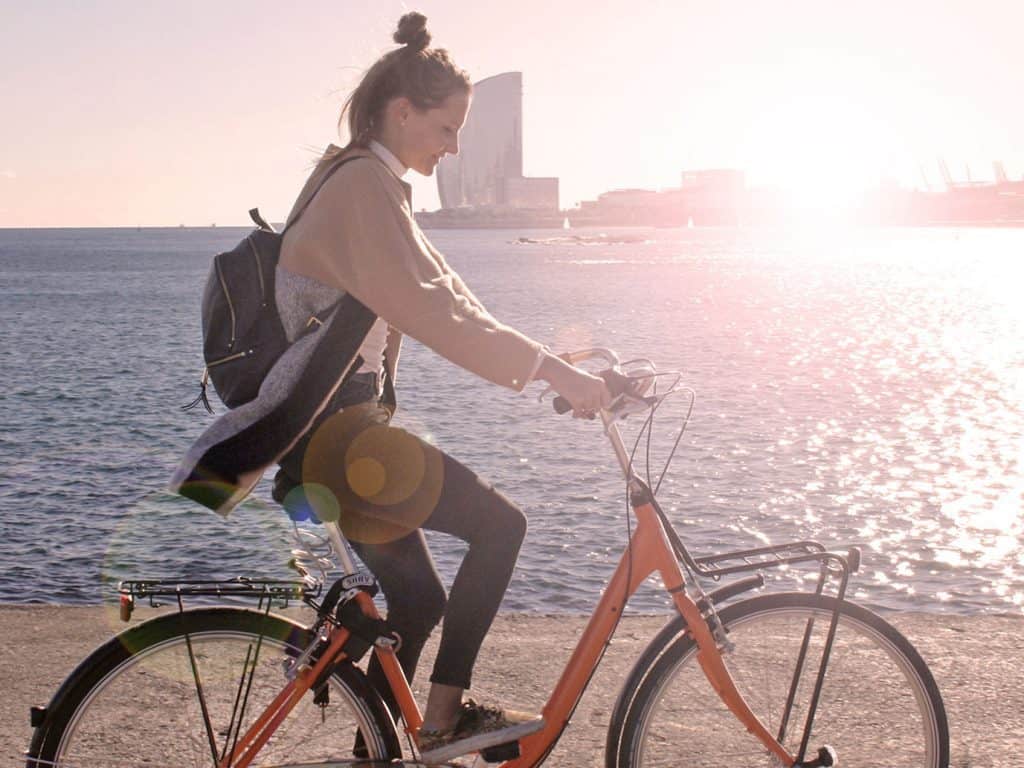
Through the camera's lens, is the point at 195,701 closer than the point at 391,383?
Yes

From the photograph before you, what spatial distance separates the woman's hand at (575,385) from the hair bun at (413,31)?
83 cm

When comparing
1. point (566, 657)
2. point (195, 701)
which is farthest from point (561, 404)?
point (566, 657)

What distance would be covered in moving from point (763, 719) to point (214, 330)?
168 centimetres

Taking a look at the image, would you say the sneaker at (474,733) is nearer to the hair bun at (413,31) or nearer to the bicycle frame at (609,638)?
the bicycle frame at (609,638)

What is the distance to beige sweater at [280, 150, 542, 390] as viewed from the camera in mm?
2732

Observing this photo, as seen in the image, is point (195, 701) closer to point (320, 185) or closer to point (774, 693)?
point (320, 185)

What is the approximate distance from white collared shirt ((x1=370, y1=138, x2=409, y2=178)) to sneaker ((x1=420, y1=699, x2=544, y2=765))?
133 cm

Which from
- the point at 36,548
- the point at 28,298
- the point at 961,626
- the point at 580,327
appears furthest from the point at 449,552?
the point at 28,298

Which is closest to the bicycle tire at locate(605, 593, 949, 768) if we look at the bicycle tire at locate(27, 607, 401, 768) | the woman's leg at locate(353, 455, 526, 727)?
the woman's leg at locate(353, 455, 526, 727)

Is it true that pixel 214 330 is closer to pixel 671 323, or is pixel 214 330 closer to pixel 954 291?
pixel 671 323

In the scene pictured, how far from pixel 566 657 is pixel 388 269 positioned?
2.45 m

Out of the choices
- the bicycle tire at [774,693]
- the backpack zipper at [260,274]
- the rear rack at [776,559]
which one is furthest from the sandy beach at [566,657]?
the backpack zipper at [260,274]

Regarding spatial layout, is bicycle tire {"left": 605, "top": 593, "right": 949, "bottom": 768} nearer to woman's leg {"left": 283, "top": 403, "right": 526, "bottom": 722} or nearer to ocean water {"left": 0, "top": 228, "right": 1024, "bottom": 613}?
woman's leg {"left": 283, "top": 403, "right": 526, "bottom": 722}

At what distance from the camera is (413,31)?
2924mm
